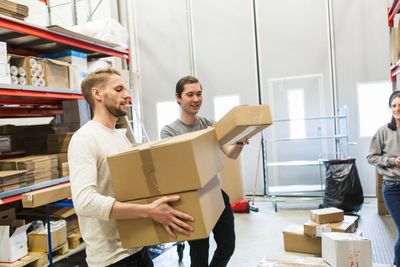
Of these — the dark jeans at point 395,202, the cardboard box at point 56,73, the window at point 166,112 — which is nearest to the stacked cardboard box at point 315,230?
the dark jeans at point 395,202

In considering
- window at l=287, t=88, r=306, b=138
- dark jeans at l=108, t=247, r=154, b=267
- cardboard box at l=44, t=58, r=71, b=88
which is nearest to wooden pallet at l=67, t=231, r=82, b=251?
cardboard box at l=44, t=58, r=71, b=88

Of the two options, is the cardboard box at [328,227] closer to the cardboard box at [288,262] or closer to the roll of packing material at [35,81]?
the cardboard box at [288,262]

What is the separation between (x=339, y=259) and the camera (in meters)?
2.34

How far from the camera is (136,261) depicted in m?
1.55

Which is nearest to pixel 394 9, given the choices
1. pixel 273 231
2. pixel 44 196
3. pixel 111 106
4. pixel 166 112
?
pixel 273 231

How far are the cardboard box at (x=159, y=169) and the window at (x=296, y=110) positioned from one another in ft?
15.2

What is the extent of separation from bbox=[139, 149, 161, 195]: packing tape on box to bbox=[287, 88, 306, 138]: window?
476 centimetres

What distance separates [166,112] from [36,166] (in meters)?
3.77

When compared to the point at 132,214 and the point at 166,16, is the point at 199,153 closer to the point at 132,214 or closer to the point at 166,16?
the point at 132,214

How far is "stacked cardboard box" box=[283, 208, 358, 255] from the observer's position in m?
3.25

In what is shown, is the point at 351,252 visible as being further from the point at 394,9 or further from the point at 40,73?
the point at 40,73

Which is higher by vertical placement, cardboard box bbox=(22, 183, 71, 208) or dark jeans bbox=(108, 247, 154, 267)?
cardboard box bbox=(22, 183, 71, 208)

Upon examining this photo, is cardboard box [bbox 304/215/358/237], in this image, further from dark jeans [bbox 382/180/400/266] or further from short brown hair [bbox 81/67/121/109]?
short brown hair [bbox 81/67/121/109]

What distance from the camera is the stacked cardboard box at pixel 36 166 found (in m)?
2.82
